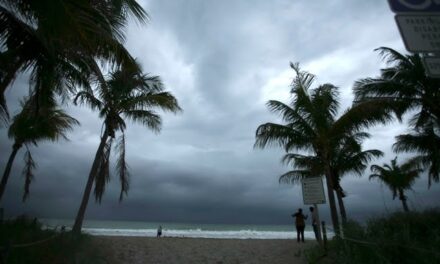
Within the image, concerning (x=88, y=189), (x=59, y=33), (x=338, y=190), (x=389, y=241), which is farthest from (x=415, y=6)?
(x=338, y=190)

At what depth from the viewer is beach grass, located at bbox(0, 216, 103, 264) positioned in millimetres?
6981

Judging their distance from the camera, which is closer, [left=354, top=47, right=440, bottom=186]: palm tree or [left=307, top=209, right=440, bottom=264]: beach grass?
[left=307, top=209, right=440, bottom=264]: beach grass

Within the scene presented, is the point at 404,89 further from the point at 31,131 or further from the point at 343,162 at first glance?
the point at 31,131

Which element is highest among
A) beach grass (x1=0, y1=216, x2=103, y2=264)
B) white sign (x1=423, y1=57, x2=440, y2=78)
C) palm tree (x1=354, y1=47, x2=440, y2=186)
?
palm tree (x1=354, y1=47, x2=440, y2=186)

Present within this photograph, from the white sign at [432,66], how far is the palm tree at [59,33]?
4451 millimetres

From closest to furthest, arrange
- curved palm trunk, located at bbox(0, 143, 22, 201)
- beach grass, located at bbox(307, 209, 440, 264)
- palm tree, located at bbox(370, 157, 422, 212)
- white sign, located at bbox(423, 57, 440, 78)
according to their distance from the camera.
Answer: white sign, located at bbox(423, 57, 440, 78) → beach grass, located at bbox(307, 209, 440, 264) → curved palm trunk, located at bbox(0, 143, 22, 201) → palm tree, located at bbox(370, 157, 422, 212)

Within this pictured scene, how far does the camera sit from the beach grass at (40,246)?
22.9 feet

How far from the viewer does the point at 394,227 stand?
8.79 m

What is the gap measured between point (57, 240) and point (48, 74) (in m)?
4.23

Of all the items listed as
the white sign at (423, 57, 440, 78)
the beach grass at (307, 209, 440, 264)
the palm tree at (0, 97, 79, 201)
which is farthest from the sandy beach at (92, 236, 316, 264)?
the white sign at (423, 57, 440, 78)

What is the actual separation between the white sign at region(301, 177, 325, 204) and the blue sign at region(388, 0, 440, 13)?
670cm

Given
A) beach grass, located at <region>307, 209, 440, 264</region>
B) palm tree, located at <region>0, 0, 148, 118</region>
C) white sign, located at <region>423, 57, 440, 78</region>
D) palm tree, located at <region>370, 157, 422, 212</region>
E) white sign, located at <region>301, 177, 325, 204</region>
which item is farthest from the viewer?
palm tree, located at <region>370, 157, 422, 212</region>

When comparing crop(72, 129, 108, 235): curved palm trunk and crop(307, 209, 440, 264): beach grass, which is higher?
crop(72, 129, 108, 235): curved palm trunk

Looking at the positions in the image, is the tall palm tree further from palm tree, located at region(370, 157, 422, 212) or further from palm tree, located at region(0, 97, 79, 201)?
palm tree, located at region(370, 157, 422, 212)
